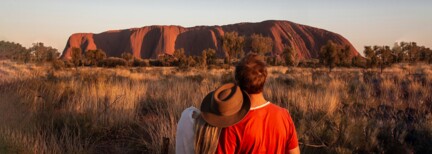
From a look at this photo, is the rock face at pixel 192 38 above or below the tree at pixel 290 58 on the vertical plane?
above

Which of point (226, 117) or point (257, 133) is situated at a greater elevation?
point (226, 117)

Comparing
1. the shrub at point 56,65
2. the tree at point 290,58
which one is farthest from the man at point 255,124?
the tree at point 290,58

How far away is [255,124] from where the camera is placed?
289 centimetres

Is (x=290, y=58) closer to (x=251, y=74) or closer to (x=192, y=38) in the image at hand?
(x=251, y=74)

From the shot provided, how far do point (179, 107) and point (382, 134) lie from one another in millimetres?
3351

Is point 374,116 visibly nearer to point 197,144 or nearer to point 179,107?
point 179,107

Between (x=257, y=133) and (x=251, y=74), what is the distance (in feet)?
1.39

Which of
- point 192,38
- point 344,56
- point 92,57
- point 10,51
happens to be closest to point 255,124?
point 10,51

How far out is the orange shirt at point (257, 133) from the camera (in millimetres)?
2881

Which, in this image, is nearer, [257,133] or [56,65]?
[257,133]

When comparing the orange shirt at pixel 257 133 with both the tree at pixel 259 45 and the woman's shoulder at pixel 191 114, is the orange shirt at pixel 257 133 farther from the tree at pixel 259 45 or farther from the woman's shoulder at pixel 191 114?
the tree at pixel 259 45

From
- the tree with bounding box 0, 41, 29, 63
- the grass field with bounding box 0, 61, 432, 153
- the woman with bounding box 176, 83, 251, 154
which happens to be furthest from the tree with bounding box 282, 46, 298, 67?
the woman with bounding box 176, 83, 251, 154

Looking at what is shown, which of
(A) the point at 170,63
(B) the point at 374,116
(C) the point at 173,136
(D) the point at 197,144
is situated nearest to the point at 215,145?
(D) the point at 197,144

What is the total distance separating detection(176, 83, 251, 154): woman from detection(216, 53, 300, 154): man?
8cm
